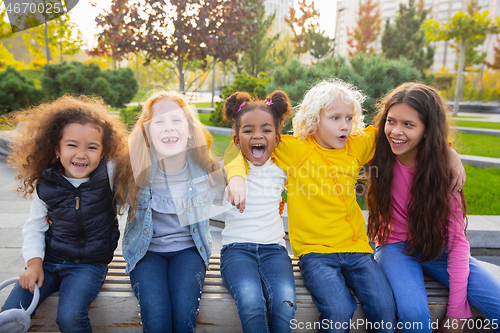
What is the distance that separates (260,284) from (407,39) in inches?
843

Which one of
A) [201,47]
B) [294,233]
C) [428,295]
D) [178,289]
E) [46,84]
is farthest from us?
[46,84]

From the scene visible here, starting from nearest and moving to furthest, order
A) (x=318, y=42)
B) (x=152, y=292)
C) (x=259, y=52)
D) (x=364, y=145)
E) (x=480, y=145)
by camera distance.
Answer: (x=152, y=292) < (x=364, y=145) < (x=480, y=145) < (x=259, y=52) < (x=318, y=42)

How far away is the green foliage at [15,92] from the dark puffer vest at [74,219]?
935cm

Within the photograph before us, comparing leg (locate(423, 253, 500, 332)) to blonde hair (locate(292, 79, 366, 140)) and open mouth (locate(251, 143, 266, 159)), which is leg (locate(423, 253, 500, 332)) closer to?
blonde hair (locate(292, 79, 366, 140))

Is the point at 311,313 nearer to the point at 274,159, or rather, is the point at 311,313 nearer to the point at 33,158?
the point at 274,159

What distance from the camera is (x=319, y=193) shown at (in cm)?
207

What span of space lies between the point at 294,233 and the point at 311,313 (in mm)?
467

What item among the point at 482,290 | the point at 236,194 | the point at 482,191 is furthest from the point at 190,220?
the point at 482,191

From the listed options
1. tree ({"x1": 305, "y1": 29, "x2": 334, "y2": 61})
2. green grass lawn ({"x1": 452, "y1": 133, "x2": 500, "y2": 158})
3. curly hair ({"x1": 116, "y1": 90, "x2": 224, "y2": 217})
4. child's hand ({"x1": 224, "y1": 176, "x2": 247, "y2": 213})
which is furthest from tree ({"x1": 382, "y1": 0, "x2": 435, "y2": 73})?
child's hand ({"x1": 224, "y1": 176, "x2": 247, "y2": 213})

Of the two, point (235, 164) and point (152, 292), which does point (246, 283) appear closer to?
point (152, 292)

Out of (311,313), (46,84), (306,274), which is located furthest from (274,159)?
(46,84)

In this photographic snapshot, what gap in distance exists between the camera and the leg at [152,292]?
1657 mm

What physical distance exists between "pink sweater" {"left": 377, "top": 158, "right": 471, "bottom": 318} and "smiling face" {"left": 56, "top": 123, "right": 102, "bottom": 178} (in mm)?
1827

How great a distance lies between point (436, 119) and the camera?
197 cm
